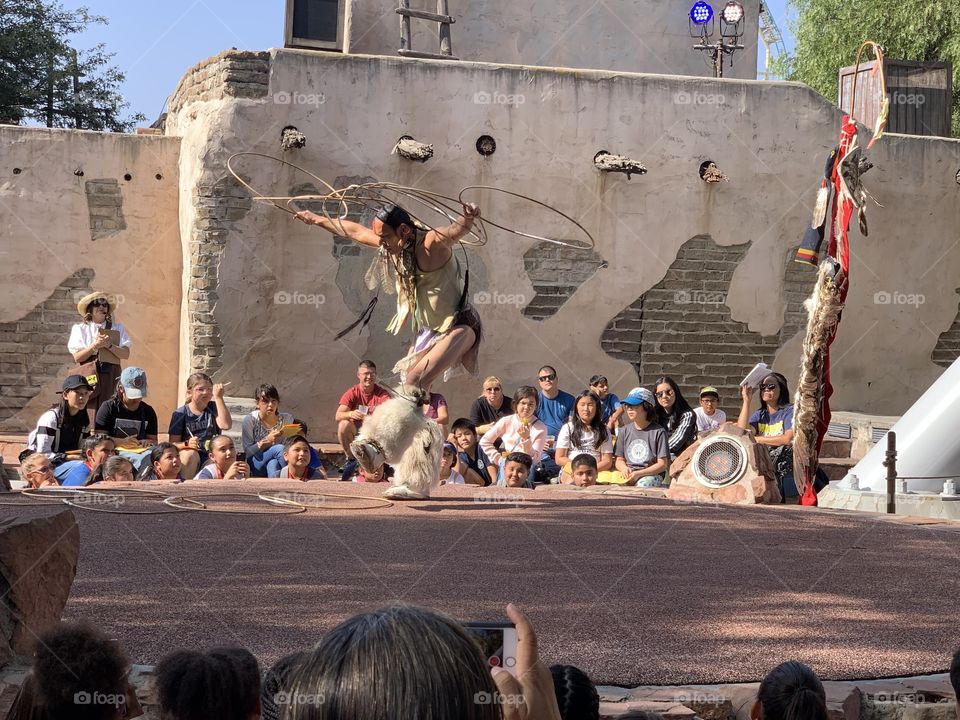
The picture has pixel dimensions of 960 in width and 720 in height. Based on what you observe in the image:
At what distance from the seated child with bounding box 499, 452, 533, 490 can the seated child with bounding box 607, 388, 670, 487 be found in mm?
666

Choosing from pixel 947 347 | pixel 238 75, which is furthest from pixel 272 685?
pixel 947 347

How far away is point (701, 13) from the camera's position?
17.5 meters

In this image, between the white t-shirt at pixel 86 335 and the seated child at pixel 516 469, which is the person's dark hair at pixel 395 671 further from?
the white t-shirt at pixel 86 335

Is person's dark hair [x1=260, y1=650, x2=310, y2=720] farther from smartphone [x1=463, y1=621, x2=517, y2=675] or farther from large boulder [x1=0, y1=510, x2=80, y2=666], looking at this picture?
large boulder [x1=0, y1=510, x2=80, y2=666]

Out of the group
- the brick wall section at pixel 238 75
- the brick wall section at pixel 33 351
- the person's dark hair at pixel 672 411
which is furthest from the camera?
the brick wall section at pixel 33 351

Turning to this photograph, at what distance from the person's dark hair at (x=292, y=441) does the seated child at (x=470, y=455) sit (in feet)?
4.27

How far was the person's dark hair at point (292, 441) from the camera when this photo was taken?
30.0ft

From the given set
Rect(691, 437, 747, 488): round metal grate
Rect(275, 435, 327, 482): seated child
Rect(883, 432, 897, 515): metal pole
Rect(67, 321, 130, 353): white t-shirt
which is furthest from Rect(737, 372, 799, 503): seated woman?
Rect(67, 321, 130, 353): white t-shirt

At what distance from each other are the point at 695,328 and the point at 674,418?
3.92m

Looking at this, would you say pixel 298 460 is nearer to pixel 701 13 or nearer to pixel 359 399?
pixel 359 399

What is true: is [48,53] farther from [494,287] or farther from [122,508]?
[122,508]

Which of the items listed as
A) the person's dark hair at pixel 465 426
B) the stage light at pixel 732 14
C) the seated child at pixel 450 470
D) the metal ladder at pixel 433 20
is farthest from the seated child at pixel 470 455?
the stage light at pixel 732 14

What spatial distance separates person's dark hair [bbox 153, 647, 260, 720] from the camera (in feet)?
8.71

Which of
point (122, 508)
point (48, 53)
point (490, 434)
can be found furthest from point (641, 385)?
point (48, 53)
